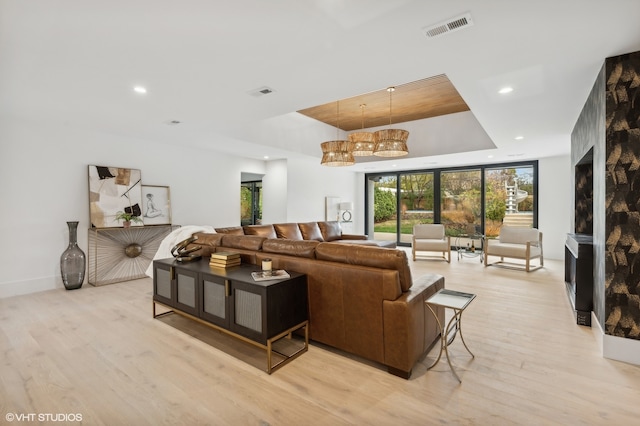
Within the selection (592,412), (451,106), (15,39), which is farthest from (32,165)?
(451,106)

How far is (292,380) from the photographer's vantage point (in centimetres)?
217

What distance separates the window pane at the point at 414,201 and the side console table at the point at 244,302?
6917mm

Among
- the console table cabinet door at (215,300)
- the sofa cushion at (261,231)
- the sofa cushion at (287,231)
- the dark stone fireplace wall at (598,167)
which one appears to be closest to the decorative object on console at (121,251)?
the sofa cushion at (261,231)

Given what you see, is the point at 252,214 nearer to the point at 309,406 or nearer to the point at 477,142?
the point at 477,142

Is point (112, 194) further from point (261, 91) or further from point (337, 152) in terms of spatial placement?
point (337, 152)

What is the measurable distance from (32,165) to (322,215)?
582 centimetres

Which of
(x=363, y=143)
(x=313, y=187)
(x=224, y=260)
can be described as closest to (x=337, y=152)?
(x=363, y=143)

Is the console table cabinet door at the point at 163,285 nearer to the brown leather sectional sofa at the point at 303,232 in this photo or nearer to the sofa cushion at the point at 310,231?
the brown leather sectional sofa at the point at 303,232

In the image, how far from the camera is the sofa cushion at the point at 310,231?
641 cm

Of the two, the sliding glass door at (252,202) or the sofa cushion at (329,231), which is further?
the sliding glass door at (252,202)

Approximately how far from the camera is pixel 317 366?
2355 millimetres

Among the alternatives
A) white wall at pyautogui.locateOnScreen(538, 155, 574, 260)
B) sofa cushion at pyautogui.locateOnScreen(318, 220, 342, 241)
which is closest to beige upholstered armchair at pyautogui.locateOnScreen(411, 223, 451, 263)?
sofa cushion at pyautogui.locateOnScreen(318, 220, 342, 241)

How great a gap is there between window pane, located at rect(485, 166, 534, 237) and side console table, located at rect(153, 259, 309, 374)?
6953 millimetres

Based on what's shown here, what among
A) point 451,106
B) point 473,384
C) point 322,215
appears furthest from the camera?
point 322,215
